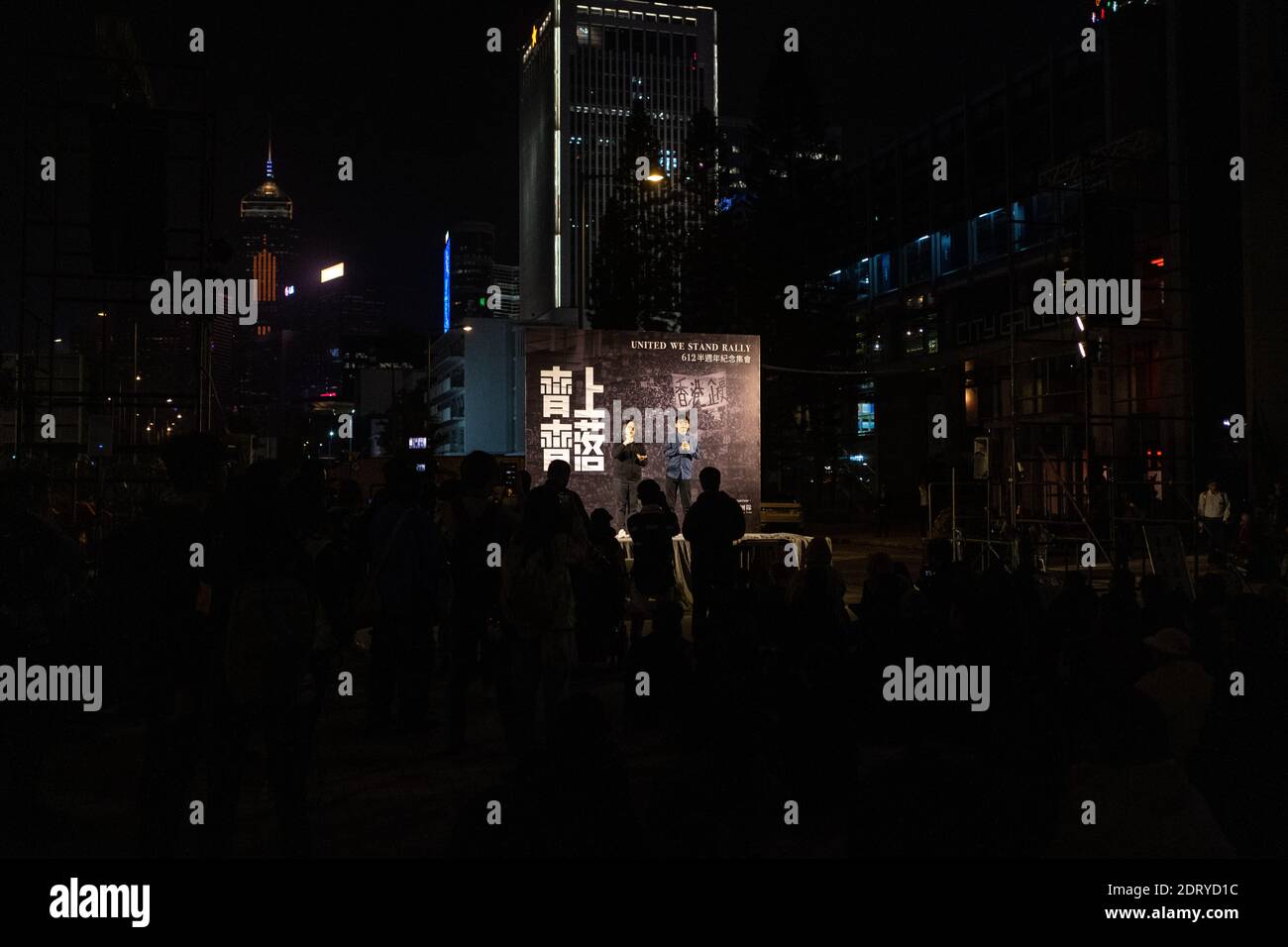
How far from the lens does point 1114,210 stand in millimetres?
13109

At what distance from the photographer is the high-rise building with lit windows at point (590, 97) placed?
76562 mm

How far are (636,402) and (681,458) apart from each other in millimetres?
1145

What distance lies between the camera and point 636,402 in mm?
16344

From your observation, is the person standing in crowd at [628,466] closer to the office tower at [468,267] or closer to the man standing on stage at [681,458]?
the man standing on stage at [681,458]

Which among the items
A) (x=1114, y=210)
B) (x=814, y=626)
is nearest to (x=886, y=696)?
(x=814, y=626)

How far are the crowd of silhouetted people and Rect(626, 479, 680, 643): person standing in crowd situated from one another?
0.21 feet

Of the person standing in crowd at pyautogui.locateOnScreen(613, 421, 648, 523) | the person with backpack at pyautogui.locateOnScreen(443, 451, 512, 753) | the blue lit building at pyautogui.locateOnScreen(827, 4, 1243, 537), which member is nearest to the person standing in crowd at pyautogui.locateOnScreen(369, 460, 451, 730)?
the person with backpack at pyautogui.locateOnScreen(443, 451, 512, 753)

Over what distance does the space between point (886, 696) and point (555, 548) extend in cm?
244

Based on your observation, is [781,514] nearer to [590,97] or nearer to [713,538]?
[713,538]

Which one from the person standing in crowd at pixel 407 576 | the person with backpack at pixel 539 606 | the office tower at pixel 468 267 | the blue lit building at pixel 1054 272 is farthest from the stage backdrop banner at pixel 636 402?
the office tower at pixel 468 267

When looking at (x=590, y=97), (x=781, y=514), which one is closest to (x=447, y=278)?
(x=590, y=97)

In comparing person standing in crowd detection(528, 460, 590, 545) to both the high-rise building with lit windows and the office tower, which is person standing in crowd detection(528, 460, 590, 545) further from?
the office tower

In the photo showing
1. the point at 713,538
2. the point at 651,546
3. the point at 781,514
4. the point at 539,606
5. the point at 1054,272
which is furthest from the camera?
the point at 781,514

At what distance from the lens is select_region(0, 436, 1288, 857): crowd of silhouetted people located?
10.1 ft
